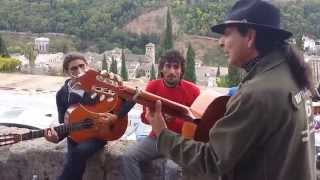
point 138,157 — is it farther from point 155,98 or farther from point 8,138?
point 155,98

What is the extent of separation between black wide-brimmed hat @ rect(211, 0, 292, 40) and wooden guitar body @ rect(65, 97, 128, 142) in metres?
1.21

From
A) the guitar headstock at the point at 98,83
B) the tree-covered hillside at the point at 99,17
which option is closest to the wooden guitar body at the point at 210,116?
the guitar headstock at the point at 98,83

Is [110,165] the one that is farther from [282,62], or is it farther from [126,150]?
[282,62]

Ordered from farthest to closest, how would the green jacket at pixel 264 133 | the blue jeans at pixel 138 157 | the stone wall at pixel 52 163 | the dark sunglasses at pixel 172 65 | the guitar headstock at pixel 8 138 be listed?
1. the dark sunglasses at pixel 172 65
2. the stone wall at pixel 52 163
3. the blue jeans at pixel 138 157
4. the guitar headstock at pixel 8 138
5. the green jacket at pixel 264 133

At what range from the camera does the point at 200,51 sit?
204 feet

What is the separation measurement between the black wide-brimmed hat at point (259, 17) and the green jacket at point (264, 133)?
0.24 ft

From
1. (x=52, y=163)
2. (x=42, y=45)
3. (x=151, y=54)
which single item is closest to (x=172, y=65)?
(x=52, y=163)

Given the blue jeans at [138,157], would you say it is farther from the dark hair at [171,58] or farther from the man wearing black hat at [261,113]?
the man wearing black hat at [261,113]

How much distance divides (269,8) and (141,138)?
66.9 inches

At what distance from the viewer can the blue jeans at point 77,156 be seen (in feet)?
10.4

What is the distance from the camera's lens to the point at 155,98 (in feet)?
7.36

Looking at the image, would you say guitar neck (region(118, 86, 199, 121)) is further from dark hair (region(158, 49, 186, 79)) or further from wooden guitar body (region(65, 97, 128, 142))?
dark hair (region(158, 49, 186, 79))

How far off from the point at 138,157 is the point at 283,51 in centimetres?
157

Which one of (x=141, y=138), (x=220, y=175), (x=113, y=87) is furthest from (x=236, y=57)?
(x=141, y=138)
